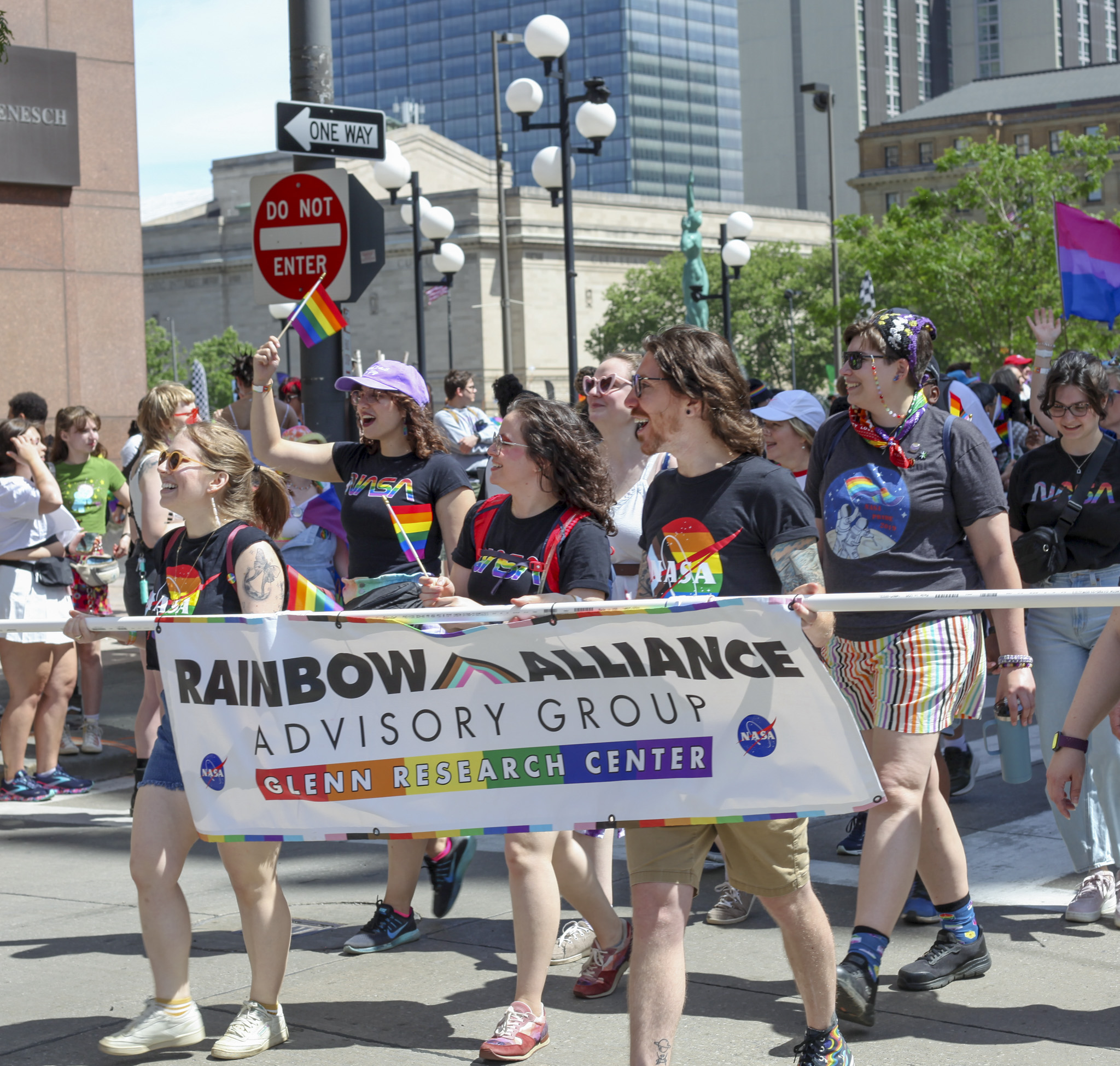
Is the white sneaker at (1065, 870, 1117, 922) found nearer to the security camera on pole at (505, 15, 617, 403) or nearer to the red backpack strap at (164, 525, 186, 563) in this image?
the red backpack strap at (164, 525, 186, 563)

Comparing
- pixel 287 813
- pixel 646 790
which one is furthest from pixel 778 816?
pixel 287 813

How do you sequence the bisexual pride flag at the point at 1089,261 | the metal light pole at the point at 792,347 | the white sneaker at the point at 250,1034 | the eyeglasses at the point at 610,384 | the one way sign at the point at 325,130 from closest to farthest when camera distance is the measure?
the white sneaker at the point at 250,1034 < the eyeglasses at the point at 610,384 < the one way sign at the point at 325,130 < the bisexual pride flag at the point at 1089,261 < the metal light pole at the point at 792,347

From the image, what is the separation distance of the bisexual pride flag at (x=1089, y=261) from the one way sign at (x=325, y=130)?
14.0 feet

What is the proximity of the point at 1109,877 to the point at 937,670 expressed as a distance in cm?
143

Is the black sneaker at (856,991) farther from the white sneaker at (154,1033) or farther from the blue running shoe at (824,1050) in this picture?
the white sneaker at (154,1033)

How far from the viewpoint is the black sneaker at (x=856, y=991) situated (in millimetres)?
4312

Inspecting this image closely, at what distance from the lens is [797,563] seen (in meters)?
3.99

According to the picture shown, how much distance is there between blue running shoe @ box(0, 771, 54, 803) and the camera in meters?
8.25

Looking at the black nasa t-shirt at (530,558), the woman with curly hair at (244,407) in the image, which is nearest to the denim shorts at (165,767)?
the black nasa t-shirt at (530,558)

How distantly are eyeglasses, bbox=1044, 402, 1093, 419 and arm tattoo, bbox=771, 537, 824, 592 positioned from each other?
1.94 metres

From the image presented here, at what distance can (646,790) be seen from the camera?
3.87 meters

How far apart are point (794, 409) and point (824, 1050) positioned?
271 centimetres

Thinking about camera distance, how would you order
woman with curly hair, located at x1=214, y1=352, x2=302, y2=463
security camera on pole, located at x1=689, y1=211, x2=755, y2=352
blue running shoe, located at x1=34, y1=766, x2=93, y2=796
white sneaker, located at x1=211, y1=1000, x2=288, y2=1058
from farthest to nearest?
security camera on pole, located at x1=689, y1=211, x2=755, y2=352, woman with curly hair, located at x1=214, y1=352, x2=302, y2=463, blue running shoe, located at x1=34, y1=766, x2=93, y2=796, white sneaker, located at x1=211, y1=1000, x2=288, y2=1058

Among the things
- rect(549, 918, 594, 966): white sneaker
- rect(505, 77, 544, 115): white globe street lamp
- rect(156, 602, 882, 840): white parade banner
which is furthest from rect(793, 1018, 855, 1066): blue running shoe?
rect(505, 77, 544, 115): white globe street lamp
